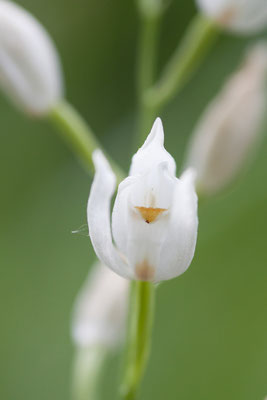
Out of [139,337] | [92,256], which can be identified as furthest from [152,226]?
[92,256]

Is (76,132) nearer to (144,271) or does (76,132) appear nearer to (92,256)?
(144,271)

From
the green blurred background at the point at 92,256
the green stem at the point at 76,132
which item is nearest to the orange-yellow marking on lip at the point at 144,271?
the green stem at the point at 76,132

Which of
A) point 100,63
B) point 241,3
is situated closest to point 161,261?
point 241,3

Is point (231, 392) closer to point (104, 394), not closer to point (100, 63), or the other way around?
point (104, 394)

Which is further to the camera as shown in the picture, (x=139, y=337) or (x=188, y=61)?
(x=188, y=61)

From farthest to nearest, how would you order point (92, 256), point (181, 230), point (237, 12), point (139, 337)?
point (92, 256) < point (237, 12) < point (139, 337) < point (181, 230)

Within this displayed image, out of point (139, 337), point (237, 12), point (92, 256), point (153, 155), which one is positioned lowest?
point (139, 337)

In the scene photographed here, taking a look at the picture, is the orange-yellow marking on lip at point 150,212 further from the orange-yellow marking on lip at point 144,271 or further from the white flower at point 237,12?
the white flower at point 237,12
